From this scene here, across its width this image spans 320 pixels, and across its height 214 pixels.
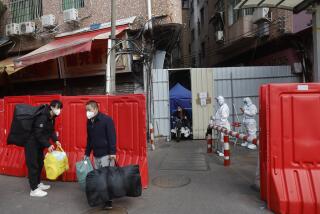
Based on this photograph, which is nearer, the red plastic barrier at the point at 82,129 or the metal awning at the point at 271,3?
the red plastic barrier at the point at 82,129

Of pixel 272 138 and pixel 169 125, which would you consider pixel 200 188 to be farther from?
pixel 169 125

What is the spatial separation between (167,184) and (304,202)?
2876 millimetres

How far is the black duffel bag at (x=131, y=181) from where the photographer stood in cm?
580

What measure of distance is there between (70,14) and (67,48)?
2.48 meters

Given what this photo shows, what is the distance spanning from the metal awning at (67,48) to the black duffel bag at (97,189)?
279 inches

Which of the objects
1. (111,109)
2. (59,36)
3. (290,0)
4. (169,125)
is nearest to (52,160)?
(111,109)

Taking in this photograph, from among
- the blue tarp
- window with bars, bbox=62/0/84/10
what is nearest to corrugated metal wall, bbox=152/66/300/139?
the blue tarp

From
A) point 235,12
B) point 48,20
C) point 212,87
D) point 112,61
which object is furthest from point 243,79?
point 48,20

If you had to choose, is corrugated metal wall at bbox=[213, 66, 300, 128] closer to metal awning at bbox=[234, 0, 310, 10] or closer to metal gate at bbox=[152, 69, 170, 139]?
metal gate at bbox=[152, 69, 170, 139]

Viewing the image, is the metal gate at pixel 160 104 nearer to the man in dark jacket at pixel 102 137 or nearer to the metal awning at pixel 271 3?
the metal awning at pixel 271 3

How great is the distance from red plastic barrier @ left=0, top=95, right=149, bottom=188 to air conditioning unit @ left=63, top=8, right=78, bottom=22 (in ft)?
20.8

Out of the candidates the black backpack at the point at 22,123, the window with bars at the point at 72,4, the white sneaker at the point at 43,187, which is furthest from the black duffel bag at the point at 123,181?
the window with bars at the point at 72,4

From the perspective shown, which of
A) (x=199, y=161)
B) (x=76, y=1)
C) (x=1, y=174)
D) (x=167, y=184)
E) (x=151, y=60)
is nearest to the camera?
(x=167, y=184)

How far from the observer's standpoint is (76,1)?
1527 centimetres
